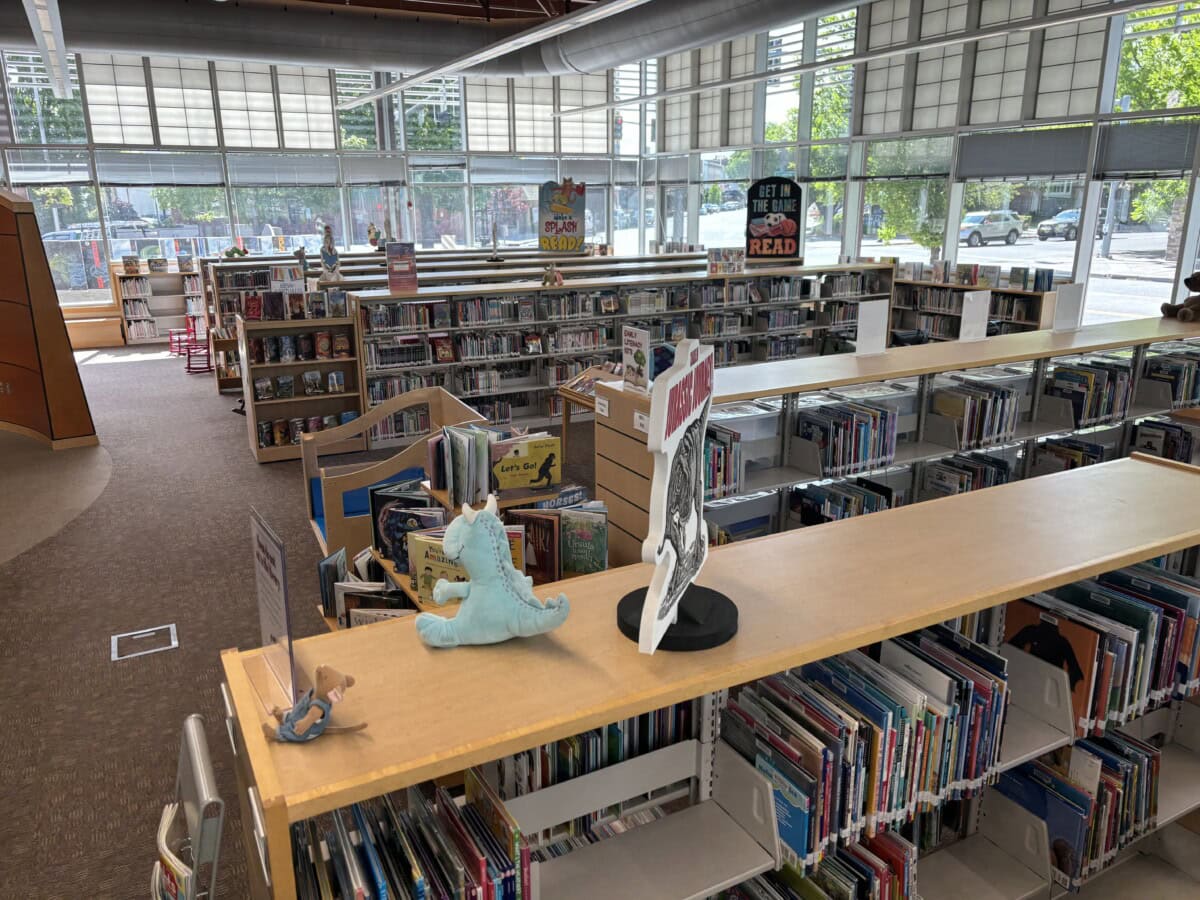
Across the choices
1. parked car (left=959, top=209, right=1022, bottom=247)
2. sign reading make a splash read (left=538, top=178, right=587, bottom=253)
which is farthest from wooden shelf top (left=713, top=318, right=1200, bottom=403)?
sign reading make a splash read (left=538, top=178, right=587, bottom=253)

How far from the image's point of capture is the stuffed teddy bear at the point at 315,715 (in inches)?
56.1

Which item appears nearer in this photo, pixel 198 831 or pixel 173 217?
pixel 198 831

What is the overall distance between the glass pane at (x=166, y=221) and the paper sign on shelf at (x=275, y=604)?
15507 millimetres

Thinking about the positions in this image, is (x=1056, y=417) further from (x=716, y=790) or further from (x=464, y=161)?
(x=464, y=161)

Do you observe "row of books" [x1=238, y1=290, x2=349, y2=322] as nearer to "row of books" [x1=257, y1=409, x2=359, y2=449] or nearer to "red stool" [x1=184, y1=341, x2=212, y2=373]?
"row of books" [x1=257, y1=409, x2=359, y2=449]

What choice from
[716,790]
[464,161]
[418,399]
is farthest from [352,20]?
[716,790]

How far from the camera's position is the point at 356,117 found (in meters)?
15.9

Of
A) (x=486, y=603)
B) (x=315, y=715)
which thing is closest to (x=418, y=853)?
(x=315, y=715)

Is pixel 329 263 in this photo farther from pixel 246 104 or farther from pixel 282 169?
pixel 246 104

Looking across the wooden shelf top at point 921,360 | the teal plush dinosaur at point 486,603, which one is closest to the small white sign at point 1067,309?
the wooden shelf top at point 921,360

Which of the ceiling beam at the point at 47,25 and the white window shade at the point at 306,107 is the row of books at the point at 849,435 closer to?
the ceiling beam at the point at 47,25

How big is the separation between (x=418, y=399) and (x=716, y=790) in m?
3.97

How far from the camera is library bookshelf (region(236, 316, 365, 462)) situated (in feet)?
26.2

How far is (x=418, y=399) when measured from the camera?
18.1ft
